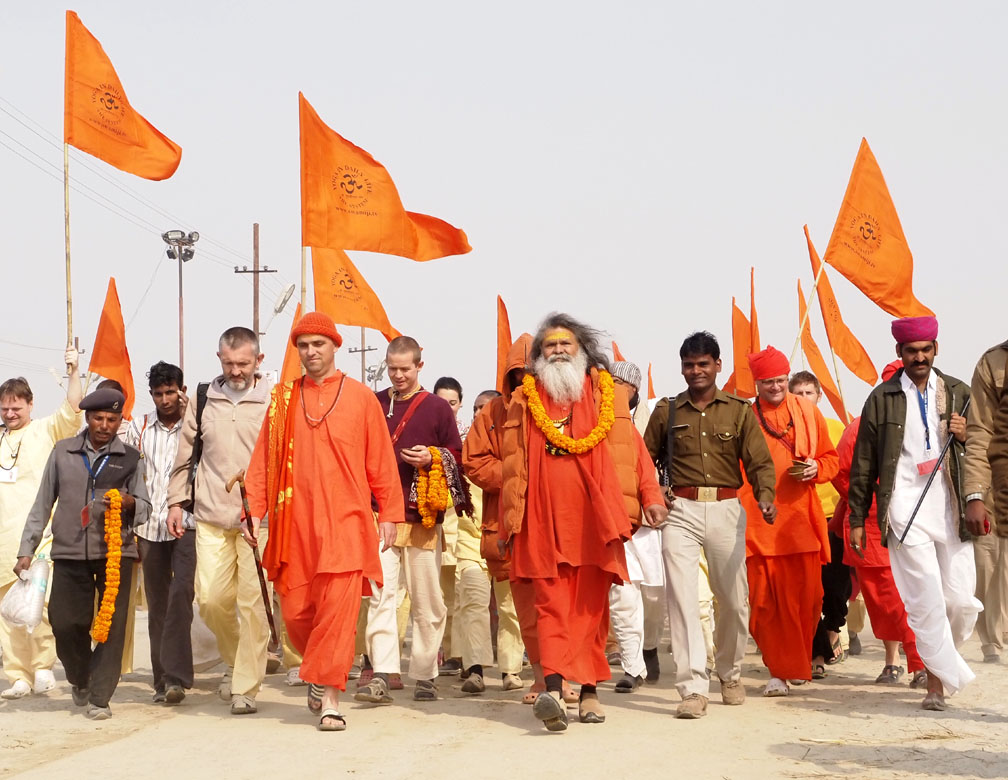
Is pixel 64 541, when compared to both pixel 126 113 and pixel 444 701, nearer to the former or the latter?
pixel 444 701

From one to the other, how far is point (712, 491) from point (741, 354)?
966 centimetres

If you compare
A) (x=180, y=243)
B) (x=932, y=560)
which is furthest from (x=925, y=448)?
(x=180, y=243)

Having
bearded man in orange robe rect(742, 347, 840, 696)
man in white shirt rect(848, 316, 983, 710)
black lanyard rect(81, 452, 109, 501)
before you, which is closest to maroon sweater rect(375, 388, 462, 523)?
black lanyard rect(81, 452, 109, 501)

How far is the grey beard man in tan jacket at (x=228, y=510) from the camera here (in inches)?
330

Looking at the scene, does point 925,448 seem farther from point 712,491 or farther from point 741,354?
point 741,354

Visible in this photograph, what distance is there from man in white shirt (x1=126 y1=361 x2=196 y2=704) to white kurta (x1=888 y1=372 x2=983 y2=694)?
446 centimetres

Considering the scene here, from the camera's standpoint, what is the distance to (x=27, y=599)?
28.9ft

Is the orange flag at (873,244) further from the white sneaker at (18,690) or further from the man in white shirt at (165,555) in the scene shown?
the white sneaker at (18,690)

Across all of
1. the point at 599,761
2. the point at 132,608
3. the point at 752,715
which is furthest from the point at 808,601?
the point at 132,608

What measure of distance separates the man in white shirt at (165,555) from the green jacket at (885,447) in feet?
14.0

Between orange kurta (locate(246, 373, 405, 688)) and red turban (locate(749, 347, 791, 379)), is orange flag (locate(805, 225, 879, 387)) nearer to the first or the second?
red turban (locate(749, 347, 791, 379))

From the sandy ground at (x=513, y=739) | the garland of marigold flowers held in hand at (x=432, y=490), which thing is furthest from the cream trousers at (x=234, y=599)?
the garland of marigold flowers held in hand at (x=432, y=490)

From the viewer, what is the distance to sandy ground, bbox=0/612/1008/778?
20.8 feet

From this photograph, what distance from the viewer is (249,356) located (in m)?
8.89
